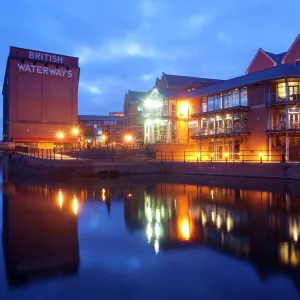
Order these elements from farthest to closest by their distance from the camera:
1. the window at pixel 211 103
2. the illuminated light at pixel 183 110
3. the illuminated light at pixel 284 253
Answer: the illuminated light at pixel 183 110, the window at pixel 211 103, the illuminated light at pixel 284 253

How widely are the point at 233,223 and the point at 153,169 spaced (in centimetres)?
2382

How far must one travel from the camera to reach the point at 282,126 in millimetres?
33781

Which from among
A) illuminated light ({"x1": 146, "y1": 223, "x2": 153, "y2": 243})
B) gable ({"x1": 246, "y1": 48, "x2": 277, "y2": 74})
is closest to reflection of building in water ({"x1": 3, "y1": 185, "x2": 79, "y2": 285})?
illuminated light ({"x1": 146, "y1": 223, "x2": 153, "y2": 243})

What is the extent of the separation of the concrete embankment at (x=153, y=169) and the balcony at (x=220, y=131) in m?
5.65

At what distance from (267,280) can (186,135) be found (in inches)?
1585

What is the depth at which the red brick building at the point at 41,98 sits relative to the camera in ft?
196

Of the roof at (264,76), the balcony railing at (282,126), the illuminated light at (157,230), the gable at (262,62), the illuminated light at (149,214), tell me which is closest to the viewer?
the illuminated light at (157,230)

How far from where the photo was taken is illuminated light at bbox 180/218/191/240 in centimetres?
1083

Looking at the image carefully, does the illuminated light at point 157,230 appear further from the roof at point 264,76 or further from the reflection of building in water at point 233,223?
the roof at point 264,76

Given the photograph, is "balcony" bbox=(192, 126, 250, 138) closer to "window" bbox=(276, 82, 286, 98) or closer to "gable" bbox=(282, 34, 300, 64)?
"window" bbox=(276, 82, 286, 98)

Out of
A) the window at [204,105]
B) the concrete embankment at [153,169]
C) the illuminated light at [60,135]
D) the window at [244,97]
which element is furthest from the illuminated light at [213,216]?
the illuminated light at [60,135]

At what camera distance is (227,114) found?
38.9m

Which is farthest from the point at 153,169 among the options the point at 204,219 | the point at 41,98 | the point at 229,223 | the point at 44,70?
the point at 44,70

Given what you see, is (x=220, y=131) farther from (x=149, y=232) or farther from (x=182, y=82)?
(x=149, y=232)
